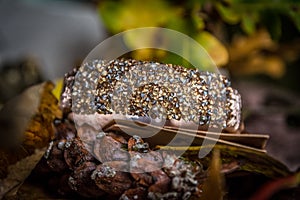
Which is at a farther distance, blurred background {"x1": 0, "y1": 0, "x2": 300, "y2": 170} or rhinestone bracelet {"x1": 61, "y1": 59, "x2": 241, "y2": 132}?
blurred background {"x1": 0, "y1": 0, "x2": 300, "y2": 170}

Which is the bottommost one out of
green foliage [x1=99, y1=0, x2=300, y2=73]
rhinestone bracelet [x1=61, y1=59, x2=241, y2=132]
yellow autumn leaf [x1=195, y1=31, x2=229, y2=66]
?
rhinestone bracelet [x1=61, y1=59, x2=241, y2=132]

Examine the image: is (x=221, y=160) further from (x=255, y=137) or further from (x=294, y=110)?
(x=294, y=110)

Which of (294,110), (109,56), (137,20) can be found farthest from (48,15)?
(109,56)

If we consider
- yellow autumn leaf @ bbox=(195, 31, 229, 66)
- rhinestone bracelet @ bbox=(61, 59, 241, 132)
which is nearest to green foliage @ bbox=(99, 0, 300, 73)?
yellow autumn leaf @ bbox=(195, 31, 229, 66)

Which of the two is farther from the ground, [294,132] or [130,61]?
[294,132]

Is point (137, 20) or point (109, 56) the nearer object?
point (109, 56)

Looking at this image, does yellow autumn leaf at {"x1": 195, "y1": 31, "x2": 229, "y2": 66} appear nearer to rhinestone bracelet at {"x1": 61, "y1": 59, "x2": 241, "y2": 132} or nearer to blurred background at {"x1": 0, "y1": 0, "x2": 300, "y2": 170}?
blurred background at {"x1": 0, "y1": 0, "x2": 300, "y2": 170}
